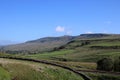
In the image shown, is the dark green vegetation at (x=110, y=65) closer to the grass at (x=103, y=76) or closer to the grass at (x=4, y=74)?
the grass at (x=103, y=76)

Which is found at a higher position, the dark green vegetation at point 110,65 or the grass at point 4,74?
the grass at point 4,74

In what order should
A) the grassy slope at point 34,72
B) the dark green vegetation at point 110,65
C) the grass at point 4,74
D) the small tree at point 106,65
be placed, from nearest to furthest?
the grass at point 4,74
the grassy slope at point 34,72
the dark green vegetation at point 110,65
the small tree at point 106,65

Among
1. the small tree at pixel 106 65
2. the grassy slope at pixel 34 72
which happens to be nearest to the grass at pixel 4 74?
the grassy slope at pixel 34 72

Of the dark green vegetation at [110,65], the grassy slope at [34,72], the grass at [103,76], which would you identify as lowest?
the grass at [103,76]

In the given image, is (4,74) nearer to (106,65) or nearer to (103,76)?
(103,76)

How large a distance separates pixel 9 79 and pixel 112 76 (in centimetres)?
2975

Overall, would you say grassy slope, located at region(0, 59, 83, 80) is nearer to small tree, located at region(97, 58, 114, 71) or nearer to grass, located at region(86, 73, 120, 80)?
grass, located at region(86, 73, 120, 80)

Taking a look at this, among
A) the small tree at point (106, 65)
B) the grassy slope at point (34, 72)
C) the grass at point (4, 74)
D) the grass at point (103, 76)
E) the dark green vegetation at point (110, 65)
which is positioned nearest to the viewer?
the grass at point (4, 74)

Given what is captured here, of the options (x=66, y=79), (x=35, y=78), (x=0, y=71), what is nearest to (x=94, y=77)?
(x=66, y=79)

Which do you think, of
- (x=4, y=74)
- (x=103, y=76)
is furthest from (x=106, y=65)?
(x=4, y=74)

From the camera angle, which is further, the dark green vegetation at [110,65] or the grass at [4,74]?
the dark green vegetation at [110,65]

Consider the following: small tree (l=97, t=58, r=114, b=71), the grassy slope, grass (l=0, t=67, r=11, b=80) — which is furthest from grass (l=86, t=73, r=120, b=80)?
grass (l=0, t=67, r=11, b=80)

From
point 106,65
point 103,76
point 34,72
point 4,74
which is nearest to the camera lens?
point 4,74

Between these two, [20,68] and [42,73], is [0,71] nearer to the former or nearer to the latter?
[20,68]
